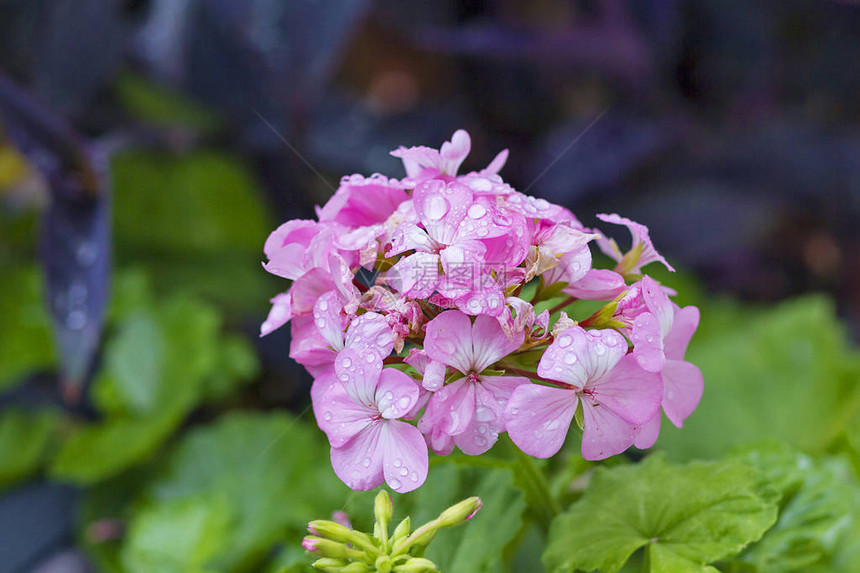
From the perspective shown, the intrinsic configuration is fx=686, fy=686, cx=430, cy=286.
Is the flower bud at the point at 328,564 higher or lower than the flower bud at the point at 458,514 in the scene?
lower

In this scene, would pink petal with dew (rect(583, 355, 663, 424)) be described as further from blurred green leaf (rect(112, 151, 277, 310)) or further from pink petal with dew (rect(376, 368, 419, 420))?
blurred green leaf (rect(112, 151, 277, 310))

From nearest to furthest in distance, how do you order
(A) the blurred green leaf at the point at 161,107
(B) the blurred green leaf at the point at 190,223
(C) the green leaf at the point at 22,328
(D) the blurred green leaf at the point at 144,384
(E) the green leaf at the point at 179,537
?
(E) the green leaf at the point at 179,537
(D) the blurred green leaf at the point at 144,384
(C) the green leaf at the point at 22,328
(B) the blurred green leaf at the point at 190,223
(A) the blurred green leaf at the point at 161,107

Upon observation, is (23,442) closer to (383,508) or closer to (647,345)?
(383,508)

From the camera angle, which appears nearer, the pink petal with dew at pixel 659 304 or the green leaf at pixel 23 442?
the pink petal with dew at pixel 659 304

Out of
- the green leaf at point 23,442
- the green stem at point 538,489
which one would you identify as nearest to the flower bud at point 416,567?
the green stem at point 538,489

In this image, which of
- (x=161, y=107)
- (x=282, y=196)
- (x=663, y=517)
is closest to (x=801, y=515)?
(x=663, y=517)

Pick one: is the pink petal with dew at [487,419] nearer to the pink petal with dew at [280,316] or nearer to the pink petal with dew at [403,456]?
the pink petal with dew at [403,456]
